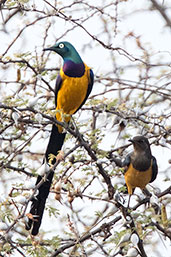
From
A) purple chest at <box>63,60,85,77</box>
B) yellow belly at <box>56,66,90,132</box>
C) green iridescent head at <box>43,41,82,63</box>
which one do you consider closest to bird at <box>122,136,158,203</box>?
yellow belly at <box>56,66,90,132</box>

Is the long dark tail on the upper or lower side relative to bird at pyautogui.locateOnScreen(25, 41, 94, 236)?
lower

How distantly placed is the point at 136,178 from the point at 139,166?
11 centimetres

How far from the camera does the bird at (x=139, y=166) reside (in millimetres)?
3621

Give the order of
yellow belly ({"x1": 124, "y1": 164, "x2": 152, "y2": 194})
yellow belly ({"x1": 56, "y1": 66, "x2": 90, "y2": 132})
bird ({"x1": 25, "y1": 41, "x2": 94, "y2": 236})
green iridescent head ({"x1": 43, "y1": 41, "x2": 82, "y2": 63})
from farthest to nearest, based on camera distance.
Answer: green iridescent head ({"x1": 43, "y1": 41, "x2": 82, "y2": 63}) < yellow belly ({"x1": 56, "y1": 66, "x2": 90, "y2": 132}) < bird ({"x1": 25, "y1": 41, "x2": 94, "y2": 236}) < yellow belly ({"x1": 124, "y1": 164, "x2": 152, "y2": 194})

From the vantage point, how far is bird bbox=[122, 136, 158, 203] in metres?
3.62

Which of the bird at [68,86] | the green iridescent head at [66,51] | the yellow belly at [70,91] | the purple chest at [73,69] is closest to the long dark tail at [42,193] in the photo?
the bird at [68,86]

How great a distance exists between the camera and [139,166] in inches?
144

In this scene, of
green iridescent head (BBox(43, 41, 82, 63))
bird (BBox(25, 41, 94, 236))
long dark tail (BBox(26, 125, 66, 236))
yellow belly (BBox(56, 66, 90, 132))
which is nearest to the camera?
long dark tail (BBox(26, 125, 66, 236))

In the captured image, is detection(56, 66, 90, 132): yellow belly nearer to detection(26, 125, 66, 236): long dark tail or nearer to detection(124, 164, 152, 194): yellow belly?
detection(26, 125, 66, 236): long dark tail

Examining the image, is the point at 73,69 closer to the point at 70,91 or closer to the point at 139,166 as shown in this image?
the point at 70,91

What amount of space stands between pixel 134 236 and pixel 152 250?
2.79ft

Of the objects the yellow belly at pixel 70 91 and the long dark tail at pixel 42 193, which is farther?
the yellow belly at pixel 70 91

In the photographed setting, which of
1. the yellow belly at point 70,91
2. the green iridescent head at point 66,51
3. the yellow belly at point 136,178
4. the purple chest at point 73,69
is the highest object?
the green iridescent head at point 66,51

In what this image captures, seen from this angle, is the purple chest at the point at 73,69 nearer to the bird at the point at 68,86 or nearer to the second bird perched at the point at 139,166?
the bird at the point at 68,86
